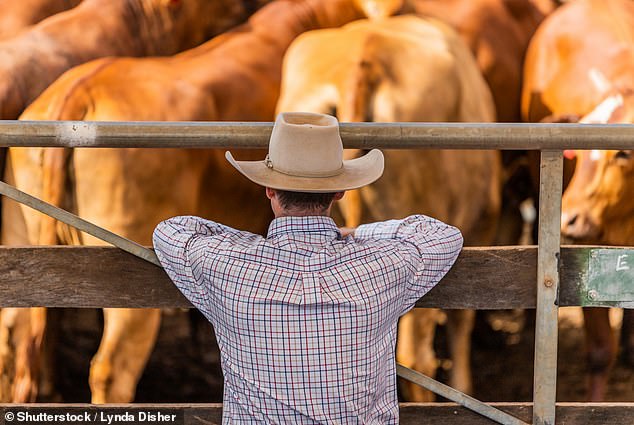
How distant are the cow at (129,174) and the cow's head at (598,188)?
136 centimetres

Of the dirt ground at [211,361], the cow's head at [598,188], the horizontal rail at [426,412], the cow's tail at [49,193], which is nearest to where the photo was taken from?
the horizontal rail at [426,412]

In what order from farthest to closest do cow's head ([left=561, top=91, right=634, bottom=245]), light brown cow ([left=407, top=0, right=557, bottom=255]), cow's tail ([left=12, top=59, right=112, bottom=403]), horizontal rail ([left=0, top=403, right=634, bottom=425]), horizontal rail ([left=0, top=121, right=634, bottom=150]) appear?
light brown cow ([left=407, top=0, right=557, bottom=255]) → cow's head ([left=561, top=91, right=634, bottom=245]) → cow's tail ([left=12, top=59, right=112, bottom=403]) → horizontal rail ([left=0, top=403, right=634, bottom=425]) → horizontal rail ([left=0, top=121, right=634, bottom=150])

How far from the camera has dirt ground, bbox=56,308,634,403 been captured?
16.8 ft

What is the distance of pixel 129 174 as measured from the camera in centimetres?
415

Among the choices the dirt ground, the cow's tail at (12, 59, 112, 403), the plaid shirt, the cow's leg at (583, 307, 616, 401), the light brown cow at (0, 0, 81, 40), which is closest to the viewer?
the plaid shirt

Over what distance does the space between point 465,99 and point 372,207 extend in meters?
0.74

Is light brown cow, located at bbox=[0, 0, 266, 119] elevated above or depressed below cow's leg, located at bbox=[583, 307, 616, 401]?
above

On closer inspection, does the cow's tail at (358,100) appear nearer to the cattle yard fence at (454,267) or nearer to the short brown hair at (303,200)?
the cattle yard fence at (454,267)

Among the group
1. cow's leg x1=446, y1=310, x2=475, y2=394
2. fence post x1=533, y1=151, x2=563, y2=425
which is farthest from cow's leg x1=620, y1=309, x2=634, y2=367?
fence post x1=533, y1=151, x2=563, y2=425

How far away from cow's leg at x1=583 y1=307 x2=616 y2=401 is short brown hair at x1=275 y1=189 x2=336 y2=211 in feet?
10.1

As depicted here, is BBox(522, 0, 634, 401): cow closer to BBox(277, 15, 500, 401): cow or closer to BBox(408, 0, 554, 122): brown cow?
BBox(408, 0, 554, 122): brown cow

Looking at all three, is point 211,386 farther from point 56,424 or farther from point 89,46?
point 56,424

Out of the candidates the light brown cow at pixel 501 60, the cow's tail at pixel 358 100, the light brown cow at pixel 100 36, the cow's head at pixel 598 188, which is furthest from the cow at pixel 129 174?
the light brown cow at pixel 501 60

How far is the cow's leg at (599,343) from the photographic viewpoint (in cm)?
478
